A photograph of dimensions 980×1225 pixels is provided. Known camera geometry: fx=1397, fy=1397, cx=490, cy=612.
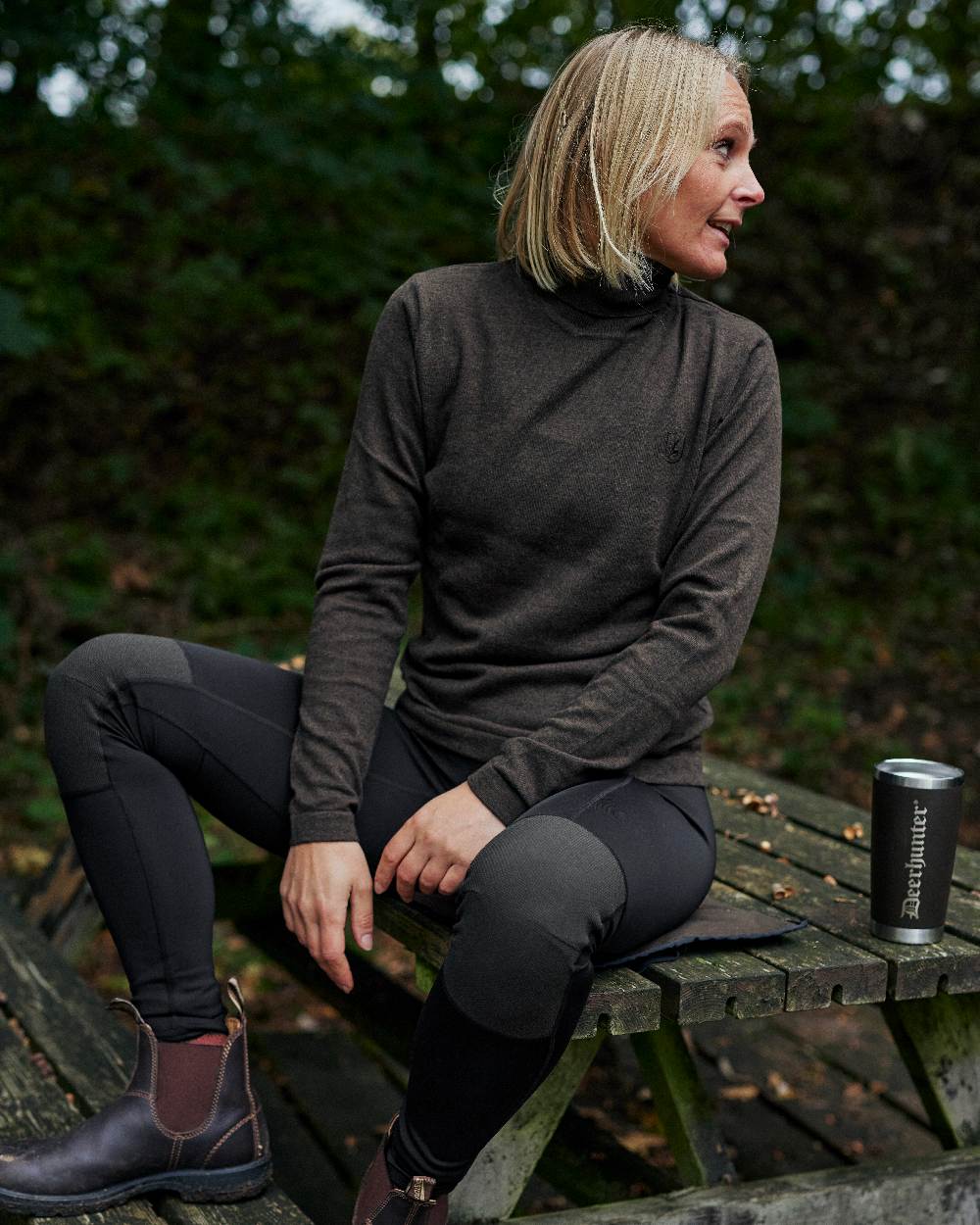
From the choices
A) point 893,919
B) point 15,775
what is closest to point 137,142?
point 15,775

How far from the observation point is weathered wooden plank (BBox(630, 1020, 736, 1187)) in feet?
6.86

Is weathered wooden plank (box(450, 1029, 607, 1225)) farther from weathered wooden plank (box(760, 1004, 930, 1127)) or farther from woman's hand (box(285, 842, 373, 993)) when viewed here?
weathered wooden plank (box(760, 1004, 930, 1127))

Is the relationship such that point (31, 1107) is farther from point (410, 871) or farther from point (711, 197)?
point (711, 197)

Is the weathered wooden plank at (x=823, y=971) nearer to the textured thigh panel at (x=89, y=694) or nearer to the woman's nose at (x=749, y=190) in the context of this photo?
the textured thigh panel at (x=89, y=694)

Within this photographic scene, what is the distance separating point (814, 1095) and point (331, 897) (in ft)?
6.37

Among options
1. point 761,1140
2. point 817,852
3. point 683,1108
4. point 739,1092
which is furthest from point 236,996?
point 739,1092

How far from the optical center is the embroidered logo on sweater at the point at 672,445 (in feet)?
6.40

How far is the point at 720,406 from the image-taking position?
6.48 ft

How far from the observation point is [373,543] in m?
2.04

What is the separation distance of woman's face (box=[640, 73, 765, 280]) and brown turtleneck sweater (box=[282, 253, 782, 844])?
82 millimetres

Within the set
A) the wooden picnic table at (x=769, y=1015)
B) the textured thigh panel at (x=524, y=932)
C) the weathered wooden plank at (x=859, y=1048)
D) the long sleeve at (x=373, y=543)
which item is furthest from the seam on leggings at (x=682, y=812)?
the weathered wooden plank at (x=859, y=1048)

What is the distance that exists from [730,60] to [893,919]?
3.98 ft

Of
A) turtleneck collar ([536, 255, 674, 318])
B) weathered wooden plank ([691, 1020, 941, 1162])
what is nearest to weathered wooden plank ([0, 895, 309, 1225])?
turtleneck collar ([536, 255, 674, 318])

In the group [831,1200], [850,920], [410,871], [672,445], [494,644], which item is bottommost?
[831,1200]
